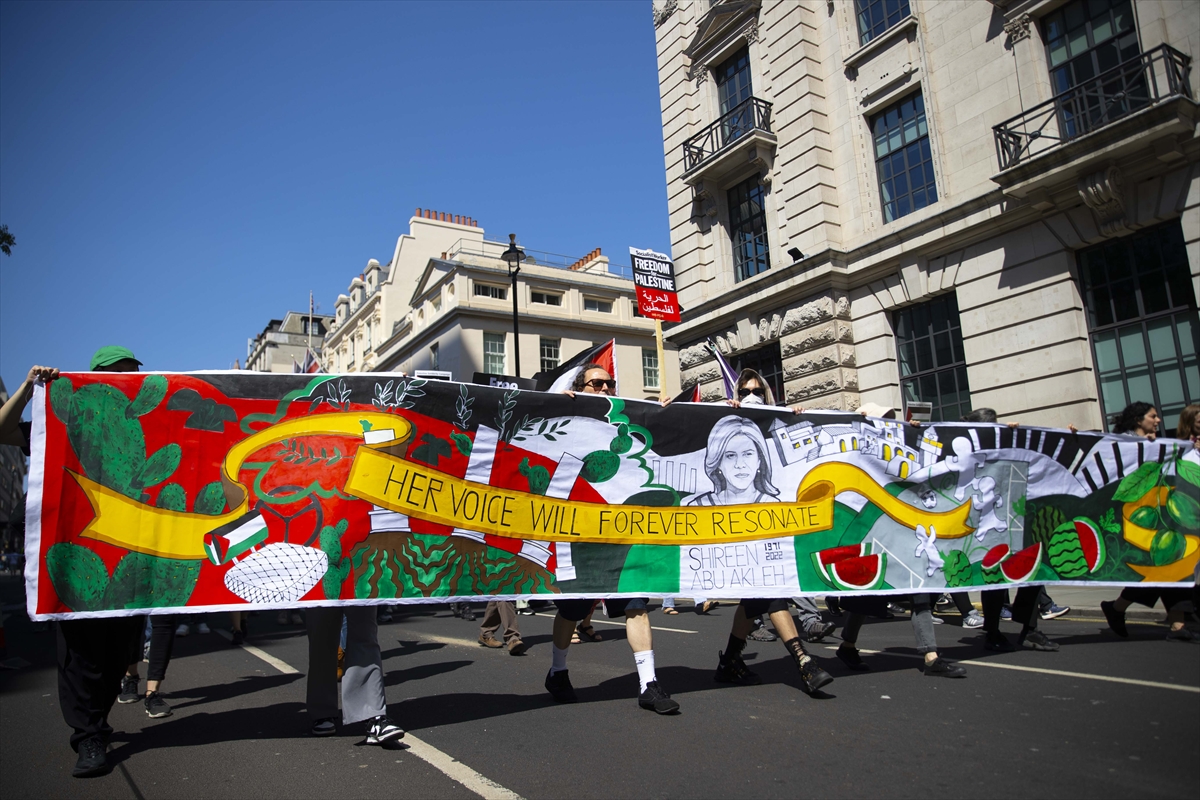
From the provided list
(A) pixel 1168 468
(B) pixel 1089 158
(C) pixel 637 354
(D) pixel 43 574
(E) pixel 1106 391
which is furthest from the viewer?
(C) pixel 637 354

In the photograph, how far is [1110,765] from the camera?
3.48 m

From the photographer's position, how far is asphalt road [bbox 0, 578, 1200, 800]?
3510 mm

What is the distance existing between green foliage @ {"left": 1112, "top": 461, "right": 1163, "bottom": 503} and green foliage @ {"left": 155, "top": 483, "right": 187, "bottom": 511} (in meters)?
7.69

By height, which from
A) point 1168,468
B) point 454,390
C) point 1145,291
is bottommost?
point 1168,468

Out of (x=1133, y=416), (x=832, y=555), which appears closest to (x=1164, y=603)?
(x=1133, y=416)

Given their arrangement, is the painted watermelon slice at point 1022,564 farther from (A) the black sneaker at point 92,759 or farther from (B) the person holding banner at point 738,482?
(A) the black sneaker at point 92,759

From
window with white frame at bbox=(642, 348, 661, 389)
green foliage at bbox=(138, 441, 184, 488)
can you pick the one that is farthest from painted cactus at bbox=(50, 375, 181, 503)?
window with white frame at bbox=(642, 348, 661, 389)

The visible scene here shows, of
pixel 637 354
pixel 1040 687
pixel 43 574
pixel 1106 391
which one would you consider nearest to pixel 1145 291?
pixel 1106 391

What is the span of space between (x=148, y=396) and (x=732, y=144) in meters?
16.8

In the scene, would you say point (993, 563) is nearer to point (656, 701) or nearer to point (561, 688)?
point (656, 701)

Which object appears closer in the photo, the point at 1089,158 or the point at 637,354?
the point at 1089,158

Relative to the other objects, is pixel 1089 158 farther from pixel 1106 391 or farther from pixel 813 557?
pixel 813 557

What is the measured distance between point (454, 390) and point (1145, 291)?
493 inches

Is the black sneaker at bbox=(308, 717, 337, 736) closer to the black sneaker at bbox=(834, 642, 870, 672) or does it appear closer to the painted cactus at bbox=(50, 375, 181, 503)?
the painted cactus at bbox=(50, 375, 181, 503)
